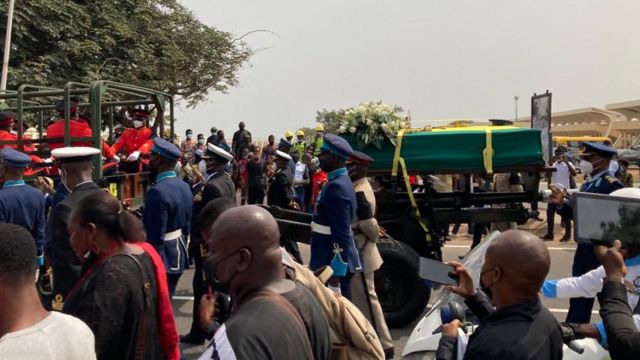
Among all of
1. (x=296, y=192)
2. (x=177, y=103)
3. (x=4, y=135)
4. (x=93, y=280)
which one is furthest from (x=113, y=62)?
(x=93, y=280)

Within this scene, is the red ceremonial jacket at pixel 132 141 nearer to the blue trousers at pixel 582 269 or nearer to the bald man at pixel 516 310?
the blue trousers at pixel 582 269

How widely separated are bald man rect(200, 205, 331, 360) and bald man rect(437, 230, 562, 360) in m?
0.59

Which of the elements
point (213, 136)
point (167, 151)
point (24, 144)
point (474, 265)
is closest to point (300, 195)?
point (213, 136)

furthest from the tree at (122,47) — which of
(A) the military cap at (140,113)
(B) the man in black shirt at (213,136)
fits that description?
(A) the military cap at (140,113)

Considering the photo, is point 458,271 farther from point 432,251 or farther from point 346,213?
point 432,251

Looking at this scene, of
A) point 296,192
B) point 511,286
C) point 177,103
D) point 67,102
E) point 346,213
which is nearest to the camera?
point 511,286

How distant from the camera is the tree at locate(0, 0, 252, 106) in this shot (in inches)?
688

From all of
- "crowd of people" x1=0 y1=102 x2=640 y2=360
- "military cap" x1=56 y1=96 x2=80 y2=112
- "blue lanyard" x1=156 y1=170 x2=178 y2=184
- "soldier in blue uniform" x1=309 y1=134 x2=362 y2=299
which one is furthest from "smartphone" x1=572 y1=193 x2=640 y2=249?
"military cap" x1=56 y1=96 x2=80 y2=112

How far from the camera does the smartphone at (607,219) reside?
3.36 m

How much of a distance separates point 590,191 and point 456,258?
15.0ft

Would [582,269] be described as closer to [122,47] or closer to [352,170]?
[352,170]

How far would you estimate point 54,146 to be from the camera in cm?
709

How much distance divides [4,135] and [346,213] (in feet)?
14.0

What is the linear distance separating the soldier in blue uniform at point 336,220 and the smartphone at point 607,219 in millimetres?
2166
